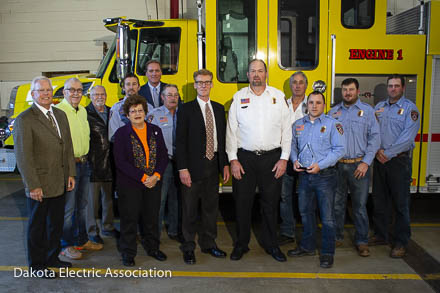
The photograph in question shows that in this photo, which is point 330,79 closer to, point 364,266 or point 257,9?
point 257,9

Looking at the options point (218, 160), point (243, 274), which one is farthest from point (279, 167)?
point (243, 274)

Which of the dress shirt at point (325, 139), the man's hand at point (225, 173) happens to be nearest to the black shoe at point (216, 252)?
the man's hand at point (225, 173)

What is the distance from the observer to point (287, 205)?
4.86 meters

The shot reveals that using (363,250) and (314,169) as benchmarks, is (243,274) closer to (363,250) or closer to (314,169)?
(314,169)

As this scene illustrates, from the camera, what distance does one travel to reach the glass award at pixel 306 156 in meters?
4.10

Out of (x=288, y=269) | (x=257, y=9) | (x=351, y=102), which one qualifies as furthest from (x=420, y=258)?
(x=257, y=9)

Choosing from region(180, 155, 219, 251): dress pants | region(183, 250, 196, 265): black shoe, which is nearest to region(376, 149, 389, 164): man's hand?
region(180, 155, 219, 251): dress pants

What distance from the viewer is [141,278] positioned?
398cm

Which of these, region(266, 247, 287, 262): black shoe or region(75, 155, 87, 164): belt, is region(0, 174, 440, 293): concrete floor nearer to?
region(266, 247, 287, 262): black shoe

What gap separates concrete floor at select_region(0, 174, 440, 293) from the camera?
3.77 m

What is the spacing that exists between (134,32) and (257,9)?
6.38ft

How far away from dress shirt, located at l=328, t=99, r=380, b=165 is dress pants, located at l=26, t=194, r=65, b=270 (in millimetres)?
3106

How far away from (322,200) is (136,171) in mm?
1964

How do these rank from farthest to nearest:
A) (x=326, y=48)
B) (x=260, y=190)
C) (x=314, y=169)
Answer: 1. (x=326, y=48)
2. (x=260, y=190)
3. (x=314, y=169)
